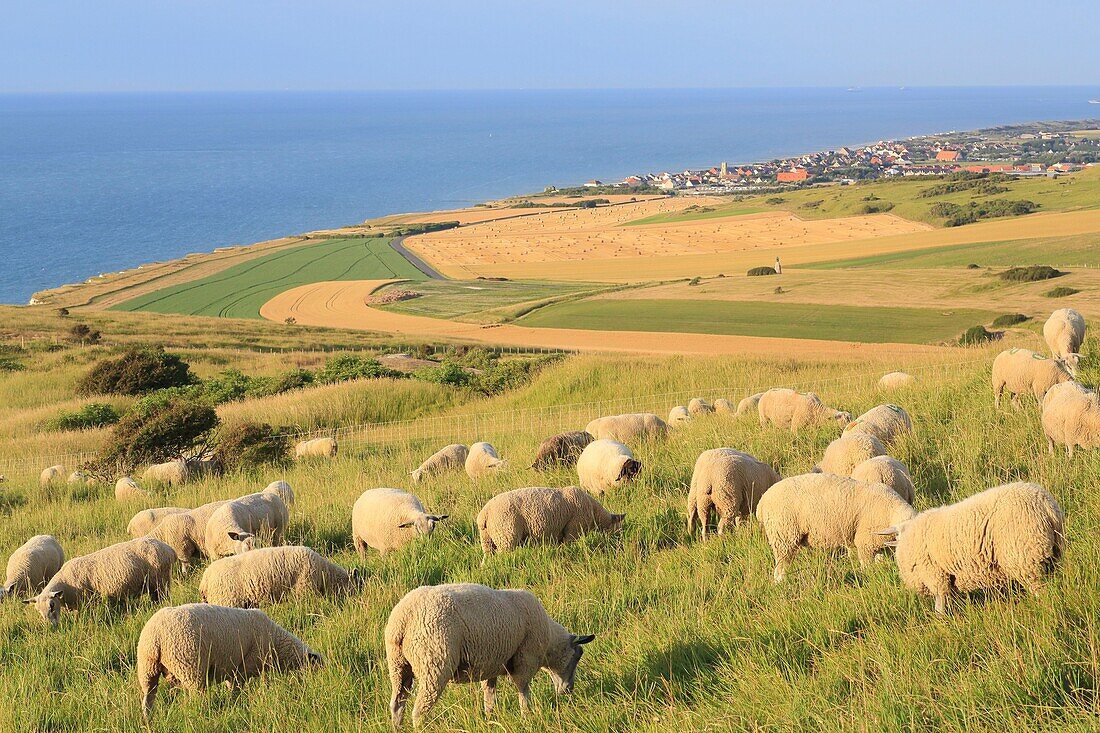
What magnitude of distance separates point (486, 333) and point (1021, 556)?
5691 centimetres

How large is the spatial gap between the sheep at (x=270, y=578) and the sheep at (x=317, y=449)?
12.3 meters

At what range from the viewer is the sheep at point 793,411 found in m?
15.6

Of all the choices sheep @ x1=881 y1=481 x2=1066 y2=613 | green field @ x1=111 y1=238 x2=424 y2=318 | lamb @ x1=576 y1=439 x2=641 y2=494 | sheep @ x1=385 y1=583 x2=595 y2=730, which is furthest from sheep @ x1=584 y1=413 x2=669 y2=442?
green field @ x1=111 y1=238 x2=424 y2=318

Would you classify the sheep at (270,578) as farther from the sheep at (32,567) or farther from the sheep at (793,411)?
the sheep at (793,411)

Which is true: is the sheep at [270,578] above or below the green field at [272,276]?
above

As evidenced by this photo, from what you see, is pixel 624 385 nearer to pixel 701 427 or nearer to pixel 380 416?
pixel 380 416

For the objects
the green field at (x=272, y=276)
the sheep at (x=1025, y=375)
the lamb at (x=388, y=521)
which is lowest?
the green field at (x=272, y=276)

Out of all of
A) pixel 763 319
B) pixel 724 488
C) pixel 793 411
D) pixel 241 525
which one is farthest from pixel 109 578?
pixel 763 319

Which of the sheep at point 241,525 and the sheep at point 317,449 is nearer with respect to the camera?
the sheep at point 241,525

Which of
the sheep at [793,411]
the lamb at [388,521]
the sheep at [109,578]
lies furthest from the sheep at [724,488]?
the sheep at [109,578]

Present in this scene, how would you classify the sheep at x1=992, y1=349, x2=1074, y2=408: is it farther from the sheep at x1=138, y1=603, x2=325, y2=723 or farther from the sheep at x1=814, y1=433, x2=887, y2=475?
the sheep at x1=138, y1=603, x2=325, y2=723

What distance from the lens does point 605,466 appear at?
12906 millimetres

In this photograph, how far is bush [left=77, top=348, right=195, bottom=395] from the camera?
35.2 metres

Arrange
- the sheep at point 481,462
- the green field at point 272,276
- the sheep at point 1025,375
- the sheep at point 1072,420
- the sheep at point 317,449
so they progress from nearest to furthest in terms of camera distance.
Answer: the sheep at point 1072,420 < the sheep at point 1025,375 < the sheep at point 481,462 < the sheep at point 317,449 < the green field at point 272,276
